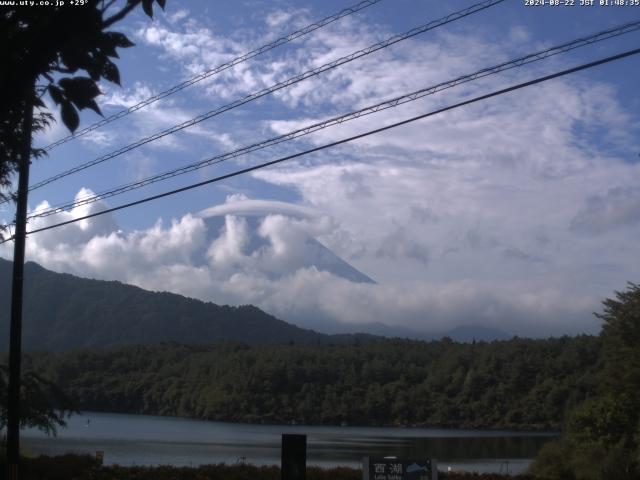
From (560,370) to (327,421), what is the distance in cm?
3232

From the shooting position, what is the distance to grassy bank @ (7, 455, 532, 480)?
21875 mm

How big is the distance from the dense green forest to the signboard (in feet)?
249

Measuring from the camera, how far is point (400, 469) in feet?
46.3

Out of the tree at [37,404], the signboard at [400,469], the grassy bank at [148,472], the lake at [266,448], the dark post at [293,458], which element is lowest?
the lake at [266,448]

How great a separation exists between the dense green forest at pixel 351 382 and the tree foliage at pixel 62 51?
8538cm

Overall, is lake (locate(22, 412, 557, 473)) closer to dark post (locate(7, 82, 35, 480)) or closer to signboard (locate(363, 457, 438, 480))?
dark post (locate(7, 82, 35, 480))

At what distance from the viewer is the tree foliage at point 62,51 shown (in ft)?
17.5

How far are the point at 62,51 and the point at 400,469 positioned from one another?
34.0 feet

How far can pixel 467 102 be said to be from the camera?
11.6m

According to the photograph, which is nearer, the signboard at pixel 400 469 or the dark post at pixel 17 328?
the signboard at pixel 400 469

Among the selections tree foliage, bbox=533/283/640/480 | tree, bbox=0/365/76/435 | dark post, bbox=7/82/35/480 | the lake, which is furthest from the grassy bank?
the lake

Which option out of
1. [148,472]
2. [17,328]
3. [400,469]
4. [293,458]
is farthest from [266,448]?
[293,458]

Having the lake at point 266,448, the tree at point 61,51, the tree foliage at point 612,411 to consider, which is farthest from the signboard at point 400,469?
the lake at point 266,448

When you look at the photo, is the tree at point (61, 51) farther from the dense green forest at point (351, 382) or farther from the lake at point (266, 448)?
the dense green forest at point (351, 382)
